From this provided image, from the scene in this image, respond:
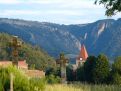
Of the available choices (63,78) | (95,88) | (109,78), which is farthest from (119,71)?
(95,88)

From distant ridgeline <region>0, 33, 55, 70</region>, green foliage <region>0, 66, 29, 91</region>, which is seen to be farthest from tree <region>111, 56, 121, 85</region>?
distant ridgeline <region>0, 33, 55, 70</region>

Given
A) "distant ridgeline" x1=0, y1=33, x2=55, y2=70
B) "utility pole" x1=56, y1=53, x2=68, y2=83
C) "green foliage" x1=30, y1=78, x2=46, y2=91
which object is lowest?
"distant ridgeline" x1=0, y1=33, x2=55, y2=70

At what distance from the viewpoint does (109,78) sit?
4516cm

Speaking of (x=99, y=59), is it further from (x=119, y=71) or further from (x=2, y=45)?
(x=2, y=45)

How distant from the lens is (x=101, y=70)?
149 feet

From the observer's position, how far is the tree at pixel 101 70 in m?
43.6

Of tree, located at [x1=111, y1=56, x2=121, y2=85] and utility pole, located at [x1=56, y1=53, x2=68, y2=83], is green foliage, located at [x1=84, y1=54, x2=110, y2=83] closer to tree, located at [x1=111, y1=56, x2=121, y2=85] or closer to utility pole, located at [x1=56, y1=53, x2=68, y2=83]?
tree, located at [x1=111, y1=56, x2=121, y2=85]

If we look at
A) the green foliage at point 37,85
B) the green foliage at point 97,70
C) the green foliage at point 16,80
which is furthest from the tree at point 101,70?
the green foliage at point 37,85

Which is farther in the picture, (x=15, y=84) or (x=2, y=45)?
(x=2, y=45)

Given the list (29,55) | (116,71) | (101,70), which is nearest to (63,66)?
(116,71)

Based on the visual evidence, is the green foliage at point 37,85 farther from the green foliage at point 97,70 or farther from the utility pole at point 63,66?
the green foliage at point 97,70

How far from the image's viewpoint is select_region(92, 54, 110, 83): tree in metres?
43.6

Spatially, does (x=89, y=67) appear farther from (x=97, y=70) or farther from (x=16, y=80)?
(x=16, y=80)

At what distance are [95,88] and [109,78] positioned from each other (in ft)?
95.6
